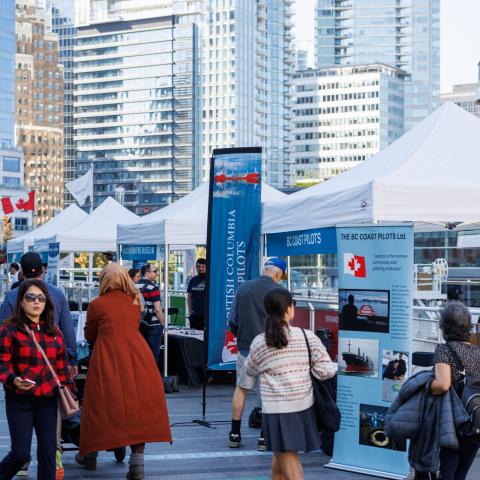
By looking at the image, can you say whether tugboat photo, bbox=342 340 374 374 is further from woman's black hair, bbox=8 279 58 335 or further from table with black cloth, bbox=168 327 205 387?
table with black cloth, bbox=168 327 205 387

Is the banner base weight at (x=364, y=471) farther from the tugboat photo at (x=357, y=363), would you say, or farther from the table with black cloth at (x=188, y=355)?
the table with black cloth at (x=188, y=355)

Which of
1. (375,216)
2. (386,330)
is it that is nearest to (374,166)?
(375,216)

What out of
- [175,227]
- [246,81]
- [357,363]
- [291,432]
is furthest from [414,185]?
[246,81]

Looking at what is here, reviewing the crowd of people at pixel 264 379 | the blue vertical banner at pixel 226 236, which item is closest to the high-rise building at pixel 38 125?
the blue vertical banner at pixel 226 236

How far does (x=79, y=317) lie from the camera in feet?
57.7

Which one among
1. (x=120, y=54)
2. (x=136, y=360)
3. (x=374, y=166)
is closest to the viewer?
(x=136, y=360)

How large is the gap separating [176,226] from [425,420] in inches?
417

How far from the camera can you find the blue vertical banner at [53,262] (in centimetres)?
2234

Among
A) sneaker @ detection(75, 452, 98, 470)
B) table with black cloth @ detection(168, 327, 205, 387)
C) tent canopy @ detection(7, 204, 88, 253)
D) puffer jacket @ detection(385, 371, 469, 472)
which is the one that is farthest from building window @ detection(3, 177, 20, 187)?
puffer jacket @ detection(385, 371, 469, 472)

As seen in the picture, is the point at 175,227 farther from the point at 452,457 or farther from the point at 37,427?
the point at 452,457

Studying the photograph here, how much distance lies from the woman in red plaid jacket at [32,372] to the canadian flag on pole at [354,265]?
285 cm

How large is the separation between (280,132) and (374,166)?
178 meters

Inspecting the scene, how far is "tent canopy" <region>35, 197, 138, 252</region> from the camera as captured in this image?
2462cm

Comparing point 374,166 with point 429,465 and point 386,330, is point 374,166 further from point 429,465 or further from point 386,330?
point 429,465
